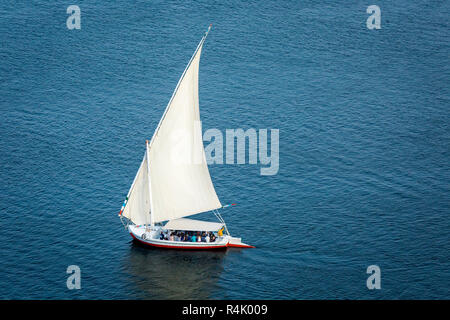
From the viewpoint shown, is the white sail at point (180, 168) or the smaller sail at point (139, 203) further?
the smaller sail at point (139, 203)

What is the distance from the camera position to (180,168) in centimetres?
13375

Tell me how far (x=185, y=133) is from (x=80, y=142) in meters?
52.2

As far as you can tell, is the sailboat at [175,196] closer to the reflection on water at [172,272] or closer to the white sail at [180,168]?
the white sail at [180,168]

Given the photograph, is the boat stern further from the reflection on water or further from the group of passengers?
the group of passengers

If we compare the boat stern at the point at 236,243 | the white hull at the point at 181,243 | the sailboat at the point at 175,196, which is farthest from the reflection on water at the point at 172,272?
the boat stern at the point at 236,243

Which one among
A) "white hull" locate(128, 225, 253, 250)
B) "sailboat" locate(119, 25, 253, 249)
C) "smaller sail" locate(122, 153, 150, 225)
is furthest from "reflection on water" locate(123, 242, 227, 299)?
"smaller sail" locate(122, 153, 150, 225)

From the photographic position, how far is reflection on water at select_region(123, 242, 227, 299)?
403 feet

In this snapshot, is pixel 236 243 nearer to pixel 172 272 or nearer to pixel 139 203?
pixel 172 272

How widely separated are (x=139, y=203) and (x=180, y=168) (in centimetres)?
1043

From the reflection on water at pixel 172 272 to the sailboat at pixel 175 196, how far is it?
5.80 ft

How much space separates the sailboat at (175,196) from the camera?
5192 inches

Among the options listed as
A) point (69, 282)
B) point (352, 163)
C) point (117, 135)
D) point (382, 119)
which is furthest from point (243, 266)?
point (382, 119)

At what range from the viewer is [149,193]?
5256 inches
